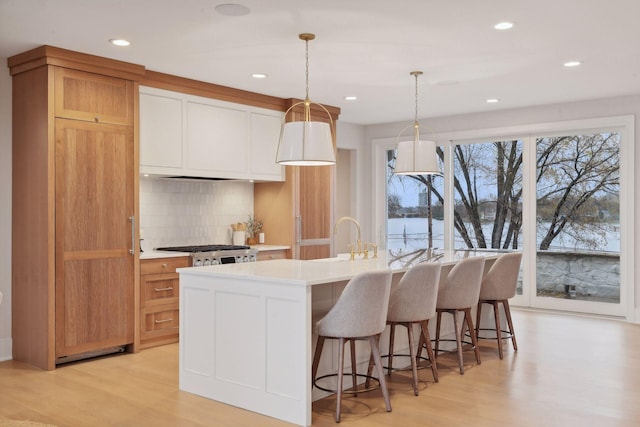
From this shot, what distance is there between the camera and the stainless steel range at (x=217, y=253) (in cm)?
562

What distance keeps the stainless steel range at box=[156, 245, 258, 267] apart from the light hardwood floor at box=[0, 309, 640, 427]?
2.76ft

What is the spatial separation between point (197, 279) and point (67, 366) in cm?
165

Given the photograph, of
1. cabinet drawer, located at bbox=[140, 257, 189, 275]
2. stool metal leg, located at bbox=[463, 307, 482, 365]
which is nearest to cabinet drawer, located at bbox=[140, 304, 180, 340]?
cabinet drawer, located at bbox=[140, 257, 189, 275]

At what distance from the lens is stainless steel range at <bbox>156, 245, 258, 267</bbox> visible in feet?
18.4

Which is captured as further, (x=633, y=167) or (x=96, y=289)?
(x=633, y=167)

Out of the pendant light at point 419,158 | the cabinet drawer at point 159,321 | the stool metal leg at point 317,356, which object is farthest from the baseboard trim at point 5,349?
the pendant light at point 419,158

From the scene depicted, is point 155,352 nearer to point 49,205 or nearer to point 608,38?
point 49,205

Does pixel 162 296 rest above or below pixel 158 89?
below

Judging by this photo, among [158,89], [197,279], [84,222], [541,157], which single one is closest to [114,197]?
[84,222]

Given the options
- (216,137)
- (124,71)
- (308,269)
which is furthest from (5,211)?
(308,269)

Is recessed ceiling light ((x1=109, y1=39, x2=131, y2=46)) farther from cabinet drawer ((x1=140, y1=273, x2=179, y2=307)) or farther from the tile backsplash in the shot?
cabinet drawer ((x1=140, y1=273, x2=179, y2=307))

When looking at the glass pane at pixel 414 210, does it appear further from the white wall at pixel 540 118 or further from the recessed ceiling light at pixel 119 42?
the recessed ceiling light at pixel 119 42

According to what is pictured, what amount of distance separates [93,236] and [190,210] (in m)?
1.58

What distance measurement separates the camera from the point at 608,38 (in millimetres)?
4441
